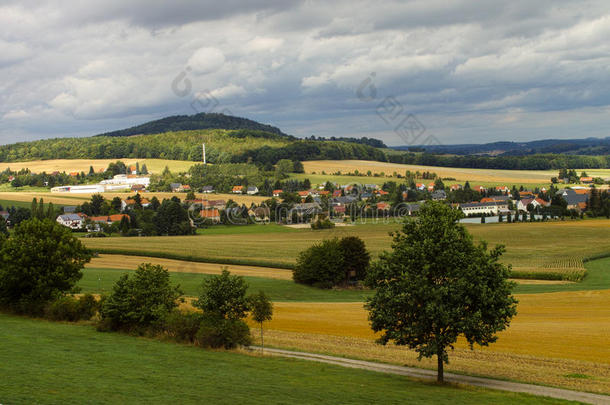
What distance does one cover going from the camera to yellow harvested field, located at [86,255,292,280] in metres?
61.1

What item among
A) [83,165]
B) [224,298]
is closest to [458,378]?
[224,298]

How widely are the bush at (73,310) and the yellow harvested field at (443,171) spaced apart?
417ft

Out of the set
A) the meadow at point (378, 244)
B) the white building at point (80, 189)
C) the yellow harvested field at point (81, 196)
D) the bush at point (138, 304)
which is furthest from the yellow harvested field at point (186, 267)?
the white building at point (80, 189)

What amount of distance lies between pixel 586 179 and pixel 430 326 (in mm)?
153406

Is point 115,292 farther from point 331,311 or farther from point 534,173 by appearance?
point 534,173

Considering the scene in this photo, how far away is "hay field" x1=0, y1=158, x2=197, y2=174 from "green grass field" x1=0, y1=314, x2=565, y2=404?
138340 millimetres

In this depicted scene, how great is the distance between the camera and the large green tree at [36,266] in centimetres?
3812

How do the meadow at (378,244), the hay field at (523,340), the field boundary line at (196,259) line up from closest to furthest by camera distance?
the hay field at (523,340) < the meadow at (378,244) < the field boundary line at (196,259)

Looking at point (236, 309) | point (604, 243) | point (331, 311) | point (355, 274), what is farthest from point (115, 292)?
point (604, 243)

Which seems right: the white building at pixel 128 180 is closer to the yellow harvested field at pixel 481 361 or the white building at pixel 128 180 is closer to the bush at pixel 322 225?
the bush at pixel 322 225

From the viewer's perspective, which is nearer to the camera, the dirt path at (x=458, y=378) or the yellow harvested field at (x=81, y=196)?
the dirt path at (x=458, y=378)

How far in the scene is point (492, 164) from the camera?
18312cm

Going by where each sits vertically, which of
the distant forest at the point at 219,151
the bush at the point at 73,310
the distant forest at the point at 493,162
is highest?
the distant forest at the point at 219,151

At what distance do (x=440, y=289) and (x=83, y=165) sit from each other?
176438 mm
